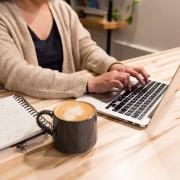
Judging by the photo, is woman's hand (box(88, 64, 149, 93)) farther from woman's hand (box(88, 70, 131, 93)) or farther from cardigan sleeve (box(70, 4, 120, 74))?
cardigan sleeve (box(70, 4, 120, 74))

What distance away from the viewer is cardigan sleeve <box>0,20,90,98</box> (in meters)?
0.94

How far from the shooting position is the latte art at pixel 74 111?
26.2 inches

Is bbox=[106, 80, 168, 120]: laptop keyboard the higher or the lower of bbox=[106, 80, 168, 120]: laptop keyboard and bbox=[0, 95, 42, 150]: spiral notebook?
the lower

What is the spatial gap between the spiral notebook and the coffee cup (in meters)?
0.05

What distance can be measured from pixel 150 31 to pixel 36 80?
1.71 meters

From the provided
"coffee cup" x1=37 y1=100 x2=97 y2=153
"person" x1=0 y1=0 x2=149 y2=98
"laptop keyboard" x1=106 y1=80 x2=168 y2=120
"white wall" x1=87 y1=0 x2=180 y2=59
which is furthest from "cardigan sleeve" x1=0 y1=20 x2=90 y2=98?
"white wall" x1=87 y1=0 x2=180 y2=59

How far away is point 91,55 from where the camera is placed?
4.30 ft

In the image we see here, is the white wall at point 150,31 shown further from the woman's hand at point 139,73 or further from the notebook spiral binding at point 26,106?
the notebook spiral binding at point 26,106

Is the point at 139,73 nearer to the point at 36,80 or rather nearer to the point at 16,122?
the point at 36,80

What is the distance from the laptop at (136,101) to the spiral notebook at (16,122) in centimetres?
18

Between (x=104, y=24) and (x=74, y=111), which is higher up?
(x=74, y=111)

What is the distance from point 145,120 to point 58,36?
70cm

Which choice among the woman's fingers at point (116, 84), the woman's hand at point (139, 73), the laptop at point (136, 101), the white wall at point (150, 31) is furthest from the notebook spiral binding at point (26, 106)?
the white wall at point (150, 31)

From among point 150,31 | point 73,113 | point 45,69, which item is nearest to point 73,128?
point 73,113
